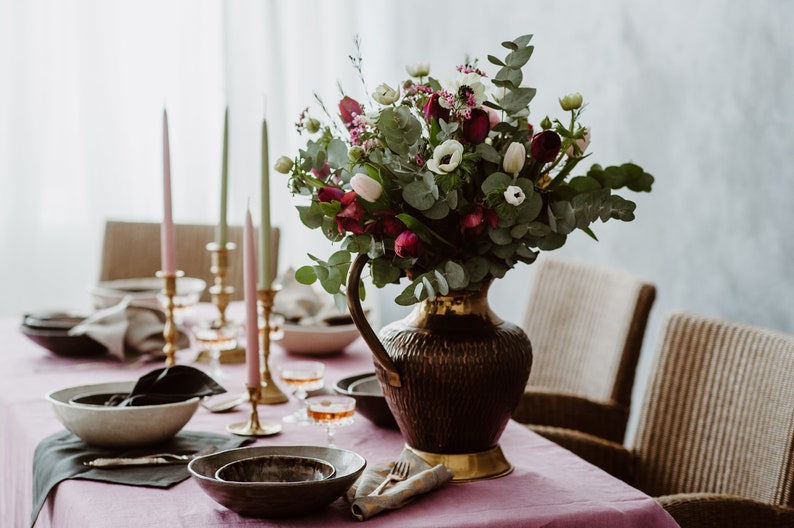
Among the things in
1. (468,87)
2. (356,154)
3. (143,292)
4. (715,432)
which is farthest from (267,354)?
(143,292)

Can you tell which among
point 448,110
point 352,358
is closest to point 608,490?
point 448,110

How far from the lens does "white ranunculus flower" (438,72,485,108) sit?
1.20 meters

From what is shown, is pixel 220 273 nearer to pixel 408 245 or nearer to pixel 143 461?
pixel 143 461

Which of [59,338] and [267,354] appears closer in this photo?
[267,354]

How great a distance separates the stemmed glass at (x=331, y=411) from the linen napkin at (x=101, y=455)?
4.9 inches

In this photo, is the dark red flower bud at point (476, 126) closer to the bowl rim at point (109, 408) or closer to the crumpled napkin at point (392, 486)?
the crumpled napkin at point (392, 486)

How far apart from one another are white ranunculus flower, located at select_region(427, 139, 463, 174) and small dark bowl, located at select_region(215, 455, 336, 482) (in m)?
0.39

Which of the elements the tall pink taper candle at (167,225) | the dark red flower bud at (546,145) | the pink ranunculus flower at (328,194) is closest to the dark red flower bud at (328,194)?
the pink ranunculus flower at (328,194)

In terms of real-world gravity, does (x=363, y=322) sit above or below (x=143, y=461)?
above

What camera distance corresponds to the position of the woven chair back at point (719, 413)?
1615mm

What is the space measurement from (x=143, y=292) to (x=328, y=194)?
4.62ft

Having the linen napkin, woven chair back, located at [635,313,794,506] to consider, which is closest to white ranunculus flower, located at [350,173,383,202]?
the linen napkin

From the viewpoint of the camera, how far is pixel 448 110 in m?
1.23

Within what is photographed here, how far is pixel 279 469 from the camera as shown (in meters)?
1.20
